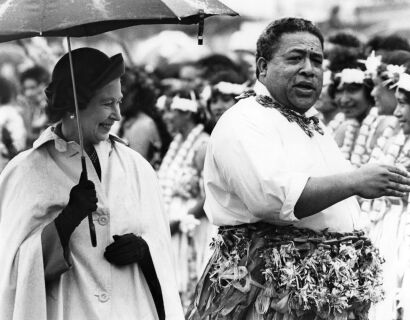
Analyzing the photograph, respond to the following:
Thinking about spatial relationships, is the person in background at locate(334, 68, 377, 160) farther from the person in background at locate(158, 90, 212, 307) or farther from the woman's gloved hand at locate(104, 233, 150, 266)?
the woman's gloved hand at locate(104, 233, 150, 266)

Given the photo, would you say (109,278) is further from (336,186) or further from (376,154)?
(376,154)

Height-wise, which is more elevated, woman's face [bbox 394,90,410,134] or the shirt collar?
the shirt collar

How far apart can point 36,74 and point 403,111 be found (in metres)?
8.29

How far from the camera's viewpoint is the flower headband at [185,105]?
1357cm

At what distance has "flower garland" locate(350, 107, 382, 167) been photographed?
38.3ft

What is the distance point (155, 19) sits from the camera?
6.32m

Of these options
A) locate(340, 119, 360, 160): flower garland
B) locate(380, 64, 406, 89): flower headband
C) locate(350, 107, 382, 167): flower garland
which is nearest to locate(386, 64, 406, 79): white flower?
locate(380, 64, 406, 89): flower headband

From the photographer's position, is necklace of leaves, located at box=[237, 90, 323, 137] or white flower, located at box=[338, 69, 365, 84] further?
white flower, located at box=[338, 69, 365, 84]

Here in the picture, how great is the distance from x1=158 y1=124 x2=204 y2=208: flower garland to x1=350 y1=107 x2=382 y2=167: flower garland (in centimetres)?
204

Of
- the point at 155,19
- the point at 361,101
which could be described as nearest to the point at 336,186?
the point at 155,19

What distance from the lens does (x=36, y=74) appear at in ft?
58.7

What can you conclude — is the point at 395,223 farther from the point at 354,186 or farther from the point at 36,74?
the point at 36,74

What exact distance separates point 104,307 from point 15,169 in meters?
0.79

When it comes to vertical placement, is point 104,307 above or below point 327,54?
above
